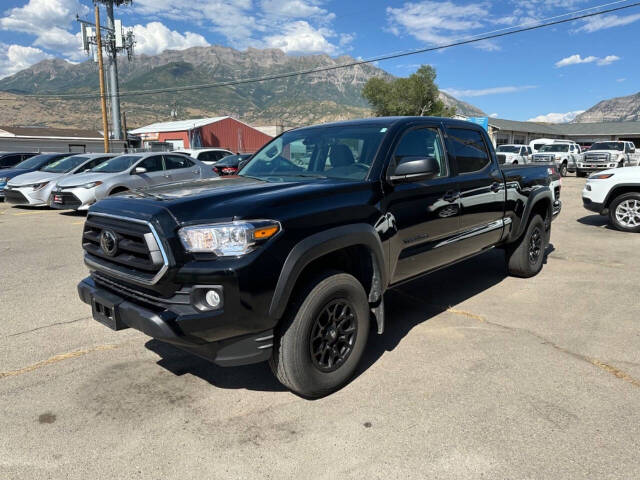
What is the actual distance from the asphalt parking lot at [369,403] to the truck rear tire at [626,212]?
4.99 metres

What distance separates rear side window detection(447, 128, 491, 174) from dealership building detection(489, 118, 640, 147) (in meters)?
44.9

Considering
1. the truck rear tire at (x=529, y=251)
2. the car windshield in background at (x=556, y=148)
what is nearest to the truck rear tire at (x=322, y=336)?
the truck rear tire at (x=529, y=251)

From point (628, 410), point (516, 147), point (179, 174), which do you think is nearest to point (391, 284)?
point (628, 410)

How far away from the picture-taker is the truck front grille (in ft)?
8.53

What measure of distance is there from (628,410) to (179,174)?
10.8m

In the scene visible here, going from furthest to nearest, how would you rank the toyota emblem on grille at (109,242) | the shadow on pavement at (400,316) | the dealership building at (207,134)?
1. the dealership building at (207,134)
2. the shadow on pavement at (400,316)
3. the toyota emblem on grille at (109,242)

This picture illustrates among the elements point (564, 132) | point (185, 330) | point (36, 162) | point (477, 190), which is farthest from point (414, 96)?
point (185, 330)

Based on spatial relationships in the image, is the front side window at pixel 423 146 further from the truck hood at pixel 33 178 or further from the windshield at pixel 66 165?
the windshield at pixel 66 165

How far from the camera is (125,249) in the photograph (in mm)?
2824

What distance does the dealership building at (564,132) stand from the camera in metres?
49.4

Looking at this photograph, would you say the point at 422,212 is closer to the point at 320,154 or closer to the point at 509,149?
the point at 320,154

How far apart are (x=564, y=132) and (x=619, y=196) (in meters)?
57.2

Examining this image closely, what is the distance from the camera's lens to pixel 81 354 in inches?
147

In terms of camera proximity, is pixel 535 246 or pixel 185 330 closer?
pixel 185 330
